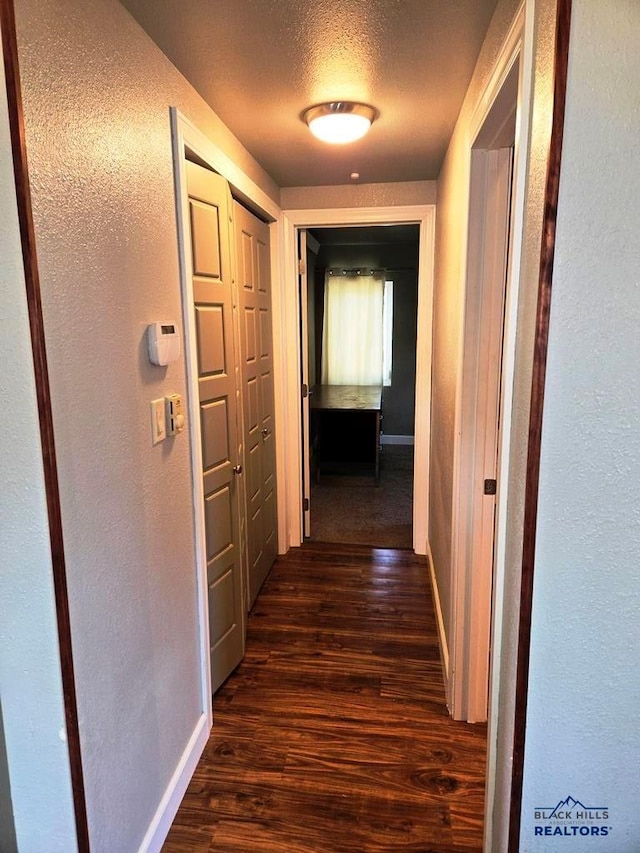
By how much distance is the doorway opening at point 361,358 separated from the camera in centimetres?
516

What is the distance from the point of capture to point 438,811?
168 cm

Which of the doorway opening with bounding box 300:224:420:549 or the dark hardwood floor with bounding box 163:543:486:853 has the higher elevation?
the doorway opening with bounding box 300:224:420:549

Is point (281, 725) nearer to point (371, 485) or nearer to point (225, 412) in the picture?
point (225, 412)

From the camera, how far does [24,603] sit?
41.9 inches

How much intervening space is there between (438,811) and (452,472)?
114 centimetres

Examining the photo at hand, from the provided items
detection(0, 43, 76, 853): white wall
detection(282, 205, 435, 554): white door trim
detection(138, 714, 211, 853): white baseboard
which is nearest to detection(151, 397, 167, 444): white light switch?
detection(0, 43, 76, 853): white wall

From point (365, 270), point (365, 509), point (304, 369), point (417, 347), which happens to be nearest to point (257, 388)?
point (304, 369)

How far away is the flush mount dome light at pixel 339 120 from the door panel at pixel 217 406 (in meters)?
0.42

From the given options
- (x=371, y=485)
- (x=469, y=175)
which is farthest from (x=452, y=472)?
(x=371, y=485)

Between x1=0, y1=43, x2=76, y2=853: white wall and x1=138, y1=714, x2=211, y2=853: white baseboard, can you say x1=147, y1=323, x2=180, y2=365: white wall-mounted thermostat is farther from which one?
x1=138, y1=714, x2=211, y2=853: white baseboard

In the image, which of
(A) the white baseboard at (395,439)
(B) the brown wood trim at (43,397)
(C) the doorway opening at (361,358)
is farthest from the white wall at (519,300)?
(A) the white baseboard at (395,439)

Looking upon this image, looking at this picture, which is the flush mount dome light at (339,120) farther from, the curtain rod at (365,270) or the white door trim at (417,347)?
the curtain rod at (365,270)

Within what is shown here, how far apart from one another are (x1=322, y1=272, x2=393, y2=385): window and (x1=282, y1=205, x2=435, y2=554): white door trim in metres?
2.91

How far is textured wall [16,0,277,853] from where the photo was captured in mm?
1075
